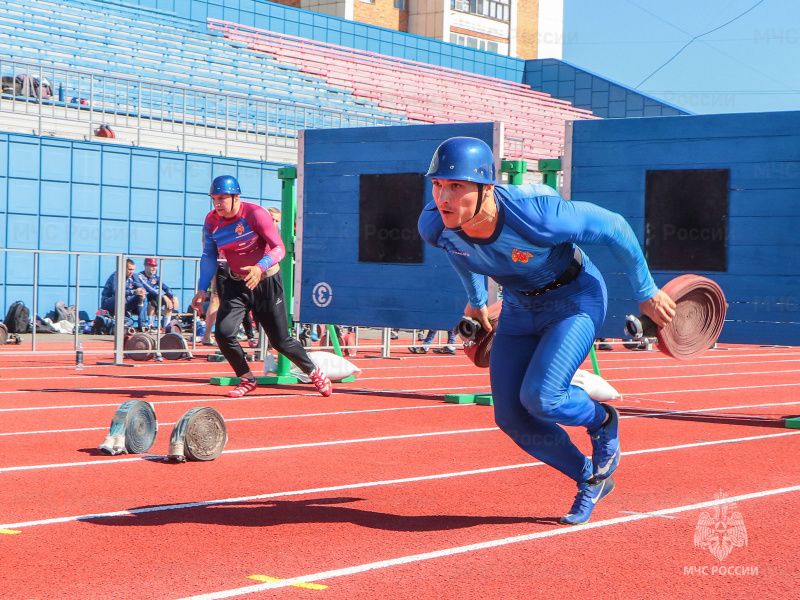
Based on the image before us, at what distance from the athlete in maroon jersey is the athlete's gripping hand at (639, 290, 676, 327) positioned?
611cm

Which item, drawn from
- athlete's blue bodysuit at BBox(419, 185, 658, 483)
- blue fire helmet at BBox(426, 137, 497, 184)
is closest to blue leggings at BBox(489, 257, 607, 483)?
athlete's blue bodysuit at BBox(419, 185, 658, 483)

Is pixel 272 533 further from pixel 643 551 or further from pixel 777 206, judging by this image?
pixel 777 206

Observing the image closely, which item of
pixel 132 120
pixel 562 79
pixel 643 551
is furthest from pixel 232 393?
pixel 562 79

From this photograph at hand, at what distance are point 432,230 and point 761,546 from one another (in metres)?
2.26

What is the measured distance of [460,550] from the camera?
493 cm

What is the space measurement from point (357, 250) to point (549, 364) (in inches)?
301

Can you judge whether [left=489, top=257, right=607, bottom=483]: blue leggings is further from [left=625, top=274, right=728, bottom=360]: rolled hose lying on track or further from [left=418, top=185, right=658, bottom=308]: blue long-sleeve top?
[left=625, top=274, right=728, bottom=360]: rolled hose lying on track

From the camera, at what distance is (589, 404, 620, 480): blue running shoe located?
5.68m

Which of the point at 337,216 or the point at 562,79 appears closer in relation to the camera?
the point at 337,216

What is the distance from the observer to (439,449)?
26.9 feet

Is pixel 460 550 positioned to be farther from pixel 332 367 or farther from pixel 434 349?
pixel 434 349

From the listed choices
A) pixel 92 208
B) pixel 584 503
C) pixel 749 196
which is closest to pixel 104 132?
pixel 92 208

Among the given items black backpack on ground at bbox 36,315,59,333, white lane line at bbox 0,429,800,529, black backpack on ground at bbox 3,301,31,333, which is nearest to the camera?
white lane line at bbox 0,429,800,529

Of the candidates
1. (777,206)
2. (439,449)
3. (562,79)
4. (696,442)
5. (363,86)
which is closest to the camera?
(439,449)
